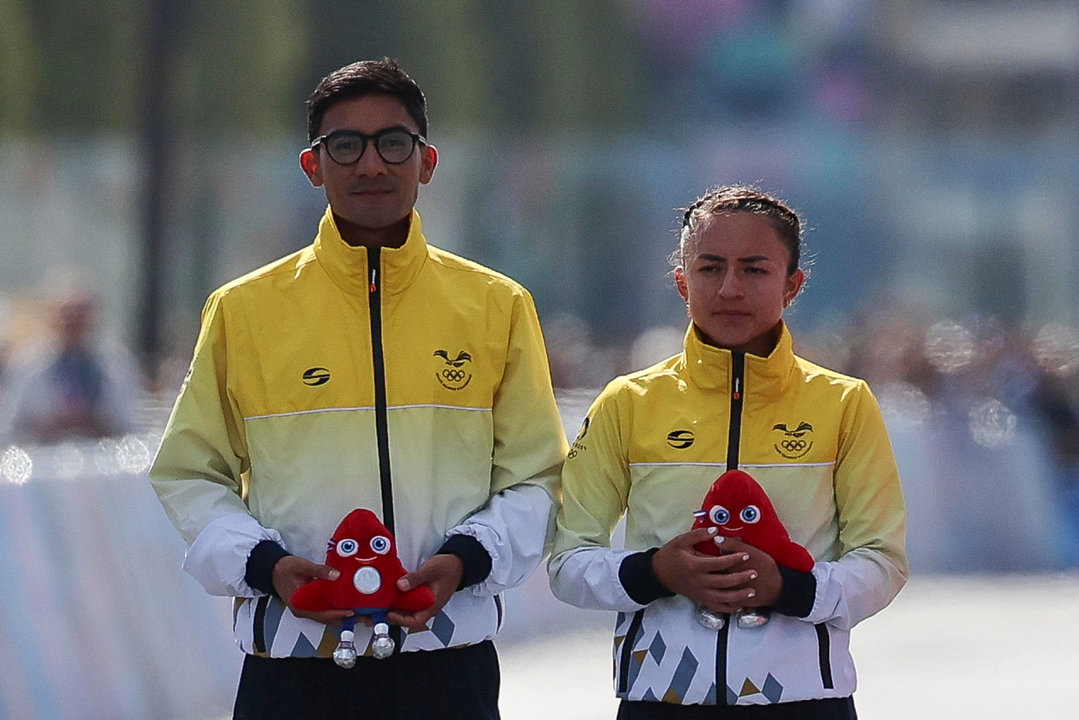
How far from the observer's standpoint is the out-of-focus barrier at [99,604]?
5910 millimetres

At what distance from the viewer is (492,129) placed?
22172 mm

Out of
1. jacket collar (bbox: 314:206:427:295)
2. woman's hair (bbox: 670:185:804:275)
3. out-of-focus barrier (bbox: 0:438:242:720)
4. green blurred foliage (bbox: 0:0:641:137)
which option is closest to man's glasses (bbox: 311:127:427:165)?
jacket collar (bbox: 314:206:427:295)

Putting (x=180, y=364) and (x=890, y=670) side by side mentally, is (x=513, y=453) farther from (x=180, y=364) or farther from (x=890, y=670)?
(x=180, y=364)

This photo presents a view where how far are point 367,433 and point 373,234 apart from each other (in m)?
0.41

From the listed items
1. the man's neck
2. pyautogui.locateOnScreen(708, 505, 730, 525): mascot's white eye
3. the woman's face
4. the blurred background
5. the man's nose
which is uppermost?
the blurred background

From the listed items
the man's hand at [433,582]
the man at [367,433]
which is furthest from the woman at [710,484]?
the man's hand at [433,582]

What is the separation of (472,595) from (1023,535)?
895cm

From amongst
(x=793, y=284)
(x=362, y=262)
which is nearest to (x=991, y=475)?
(x=793, y=284)

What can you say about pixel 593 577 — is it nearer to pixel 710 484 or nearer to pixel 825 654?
pixel 710 484

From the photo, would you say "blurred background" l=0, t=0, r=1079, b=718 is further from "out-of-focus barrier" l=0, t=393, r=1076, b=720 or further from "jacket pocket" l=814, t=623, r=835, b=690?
"jacket pocket" l=814, t=623, r=835, b=690

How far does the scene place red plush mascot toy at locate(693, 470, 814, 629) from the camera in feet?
11.2

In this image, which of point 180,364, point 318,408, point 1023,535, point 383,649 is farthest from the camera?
point 180,364

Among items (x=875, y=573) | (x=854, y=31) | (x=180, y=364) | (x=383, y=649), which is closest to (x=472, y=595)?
(x=383, y=649)

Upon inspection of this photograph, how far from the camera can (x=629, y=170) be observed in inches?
899
